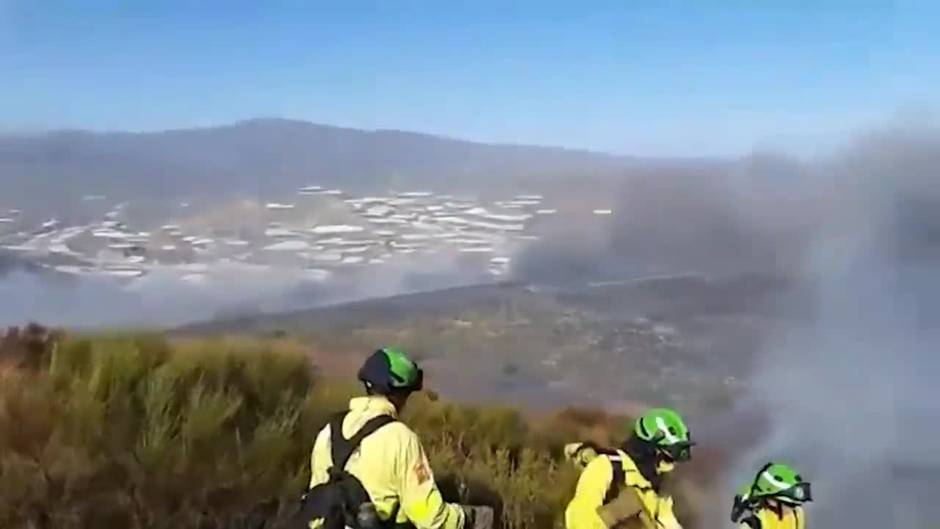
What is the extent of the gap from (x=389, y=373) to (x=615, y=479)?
3.70ft

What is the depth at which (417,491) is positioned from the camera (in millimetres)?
5871

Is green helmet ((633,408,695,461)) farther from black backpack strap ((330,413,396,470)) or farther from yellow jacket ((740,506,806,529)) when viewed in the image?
black backpack strap ((330,413,396,470))

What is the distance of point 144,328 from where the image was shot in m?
13.5

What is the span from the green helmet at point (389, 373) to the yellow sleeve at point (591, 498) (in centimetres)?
87

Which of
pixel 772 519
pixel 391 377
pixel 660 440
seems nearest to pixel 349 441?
pixel 391 377

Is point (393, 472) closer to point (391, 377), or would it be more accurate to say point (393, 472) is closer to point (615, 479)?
point (391, 377)

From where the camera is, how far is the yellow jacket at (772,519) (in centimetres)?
666

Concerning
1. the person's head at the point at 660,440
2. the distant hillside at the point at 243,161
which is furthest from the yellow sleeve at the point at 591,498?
the distant hillside at the point at 243,161

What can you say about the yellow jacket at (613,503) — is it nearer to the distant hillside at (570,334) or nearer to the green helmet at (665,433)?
the green helmet at (665,433)

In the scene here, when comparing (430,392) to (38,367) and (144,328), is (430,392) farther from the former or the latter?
(38,367)

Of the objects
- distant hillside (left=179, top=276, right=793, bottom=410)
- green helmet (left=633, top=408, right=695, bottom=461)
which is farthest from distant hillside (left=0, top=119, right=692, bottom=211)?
green helmet (left=633, top=408, right=695, bottom=461)

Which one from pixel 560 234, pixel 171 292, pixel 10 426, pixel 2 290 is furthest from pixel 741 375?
pixel 10 426

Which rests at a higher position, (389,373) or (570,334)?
(389,373)

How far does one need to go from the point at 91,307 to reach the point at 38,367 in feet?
12.2
